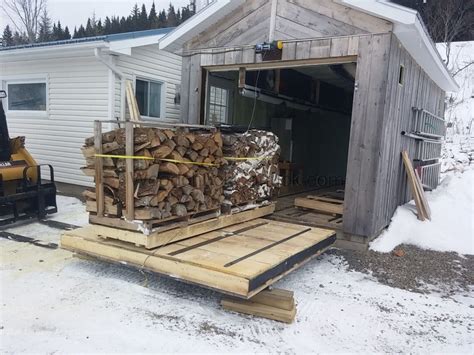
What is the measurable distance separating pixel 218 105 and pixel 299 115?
384 cm

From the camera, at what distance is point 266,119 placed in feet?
37.5

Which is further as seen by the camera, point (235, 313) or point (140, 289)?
point (140, 289)

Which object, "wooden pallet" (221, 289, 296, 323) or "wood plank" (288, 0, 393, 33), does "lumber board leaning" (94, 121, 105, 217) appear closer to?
"wooden pallet" (221, 289, 296, 323)

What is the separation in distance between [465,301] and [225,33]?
511 cm

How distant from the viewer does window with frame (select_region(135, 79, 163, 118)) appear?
952 centimetres

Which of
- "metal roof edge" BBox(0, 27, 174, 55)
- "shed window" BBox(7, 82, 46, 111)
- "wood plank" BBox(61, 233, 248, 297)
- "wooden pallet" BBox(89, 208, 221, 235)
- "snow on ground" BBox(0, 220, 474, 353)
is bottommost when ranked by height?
"snow on ground" BBox(0, 220, 474, 353)

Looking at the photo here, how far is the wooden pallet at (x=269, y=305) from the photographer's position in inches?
138

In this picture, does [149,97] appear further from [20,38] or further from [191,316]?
[20,38]

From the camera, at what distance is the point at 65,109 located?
9.70 meters

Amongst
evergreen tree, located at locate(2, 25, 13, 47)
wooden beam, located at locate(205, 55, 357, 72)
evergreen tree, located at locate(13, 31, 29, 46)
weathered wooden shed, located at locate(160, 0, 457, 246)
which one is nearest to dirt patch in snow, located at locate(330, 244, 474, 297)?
weathered wooden shed, located at locate(160, 0, 457, 246)

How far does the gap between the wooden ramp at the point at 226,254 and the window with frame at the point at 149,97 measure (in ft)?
17.6

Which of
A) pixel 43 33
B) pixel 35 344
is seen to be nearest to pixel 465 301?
pixel 35 344

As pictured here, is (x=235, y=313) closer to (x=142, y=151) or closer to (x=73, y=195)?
(x=142, y=151)

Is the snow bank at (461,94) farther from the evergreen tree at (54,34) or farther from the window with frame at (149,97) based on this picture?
the evergreen tree at (54,34)
